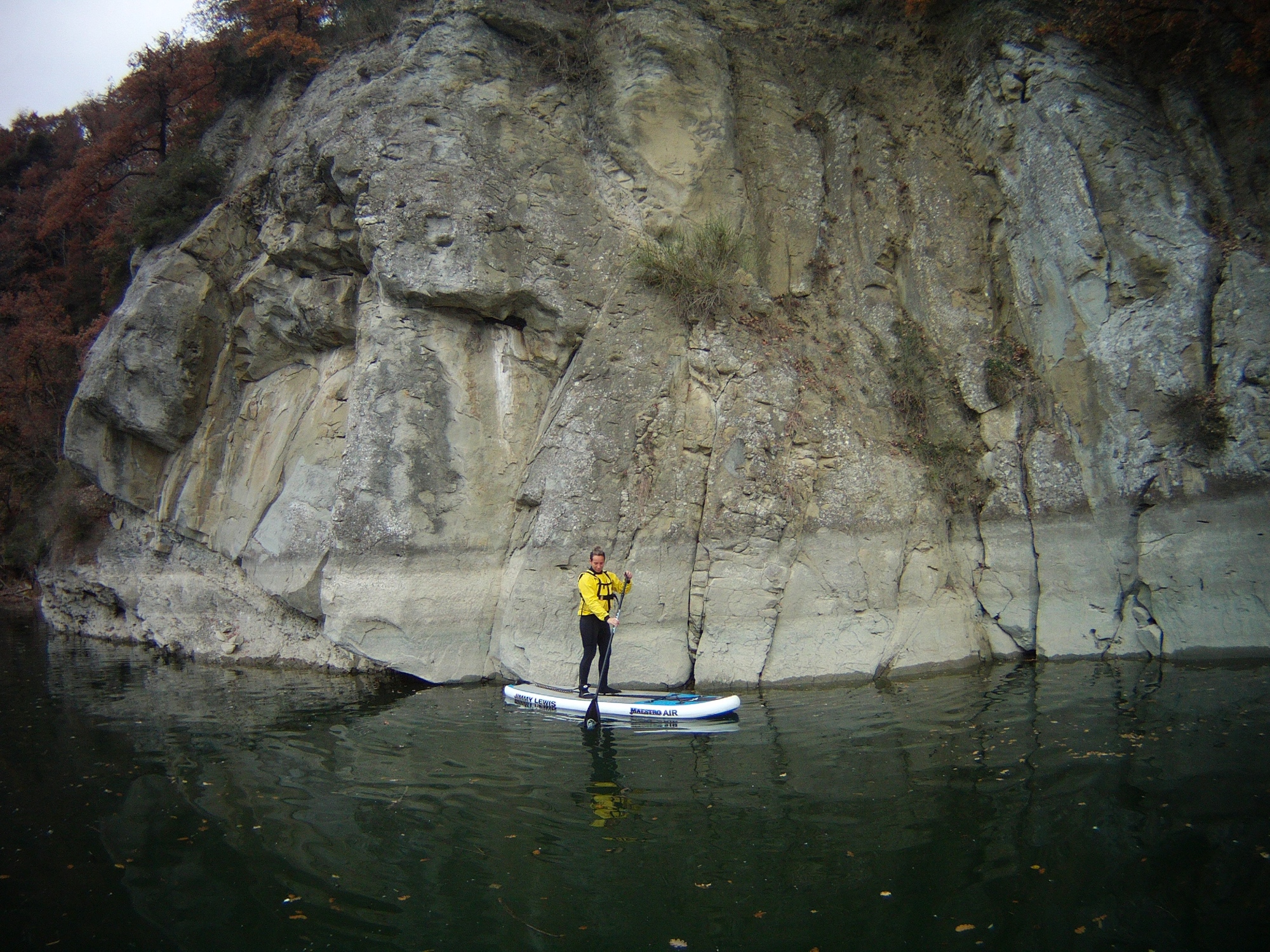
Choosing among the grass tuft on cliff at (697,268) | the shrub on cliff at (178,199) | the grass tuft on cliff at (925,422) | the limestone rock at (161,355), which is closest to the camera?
the grass tuft on cliff at (925,422)

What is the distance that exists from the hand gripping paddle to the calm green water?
256 mm

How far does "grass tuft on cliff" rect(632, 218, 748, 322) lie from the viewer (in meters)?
11.0

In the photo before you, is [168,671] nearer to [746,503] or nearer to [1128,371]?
[746,503]

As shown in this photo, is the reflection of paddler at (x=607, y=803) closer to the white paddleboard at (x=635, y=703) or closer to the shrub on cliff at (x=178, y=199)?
the white paddleboard at (x=635, y=703)

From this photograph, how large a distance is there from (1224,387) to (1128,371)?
3.40ft

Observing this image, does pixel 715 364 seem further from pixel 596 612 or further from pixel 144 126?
pixel 144 126

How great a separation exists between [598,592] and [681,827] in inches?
159

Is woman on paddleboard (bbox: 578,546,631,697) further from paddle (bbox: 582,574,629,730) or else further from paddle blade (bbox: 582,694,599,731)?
paddle blade (bbox: 582,694,599,731)

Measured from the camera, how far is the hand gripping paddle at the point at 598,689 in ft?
27.0

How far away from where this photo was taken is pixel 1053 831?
15.6 ft

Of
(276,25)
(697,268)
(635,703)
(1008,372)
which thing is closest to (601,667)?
(635,703)

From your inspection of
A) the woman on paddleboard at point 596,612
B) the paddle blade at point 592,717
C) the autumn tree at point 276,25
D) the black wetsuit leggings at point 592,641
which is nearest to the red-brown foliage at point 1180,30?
the woman on paddleboard at point 596,612

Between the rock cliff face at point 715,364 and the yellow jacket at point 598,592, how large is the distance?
2.88 feet

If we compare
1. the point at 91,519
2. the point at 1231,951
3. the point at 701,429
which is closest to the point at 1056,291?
the point at 701,429
